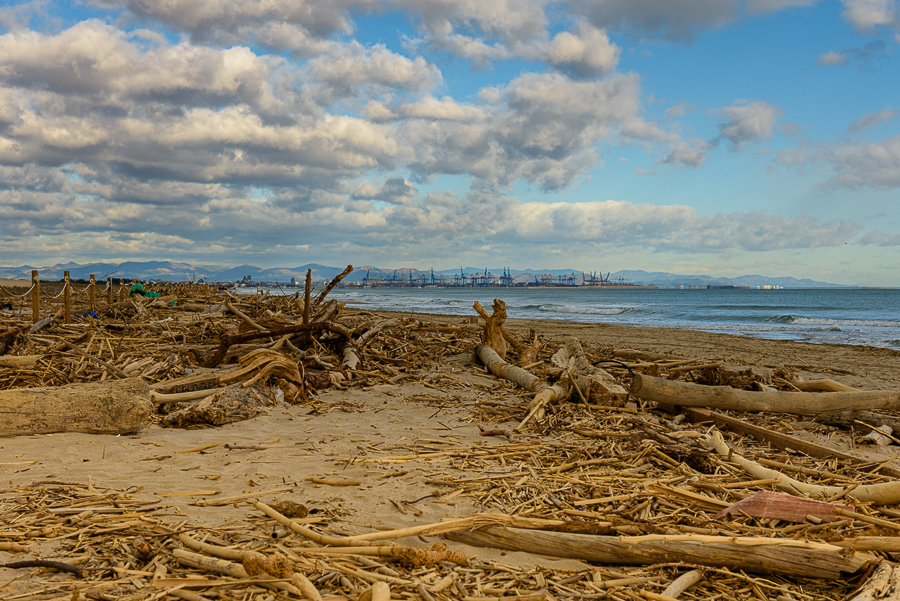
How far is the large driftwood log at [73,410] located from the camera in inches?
178

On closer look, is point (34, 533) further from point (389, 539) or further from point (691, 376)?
point (691, 376)

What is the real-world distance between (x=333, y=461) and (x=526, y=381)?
11.1 ft

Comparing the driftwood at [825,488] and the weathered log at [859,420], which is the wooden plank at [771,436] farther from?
the weathered log at [859,420]

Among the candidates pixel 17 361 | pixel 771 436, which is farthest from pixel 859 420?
pixel 17 361

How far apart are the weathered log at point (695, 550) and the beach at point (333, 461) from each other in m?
0.06

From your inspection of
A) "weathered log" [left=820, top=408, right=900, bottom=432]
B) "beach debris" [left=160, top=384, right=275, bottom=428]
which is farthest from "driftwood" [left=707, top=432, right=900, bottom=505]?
"beach debris" [left=160, top=384, right=275, bottom=428]

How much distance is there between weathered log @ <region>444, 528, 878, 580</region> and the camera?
94.7 inches

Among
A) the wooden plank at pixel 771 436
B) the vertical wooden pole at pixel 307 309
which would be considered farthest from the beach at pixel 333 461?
the vertical wooden pole at pixel 307 309

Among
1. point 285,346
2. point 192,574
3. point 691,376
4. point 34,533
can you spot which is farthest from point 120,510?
point 691,376

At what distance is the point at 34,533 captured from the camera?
256cm

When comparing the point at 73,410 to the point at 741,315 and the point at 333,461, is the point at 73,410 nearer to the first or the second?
the point at 333,461

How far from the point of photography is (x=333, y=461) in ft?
13.1

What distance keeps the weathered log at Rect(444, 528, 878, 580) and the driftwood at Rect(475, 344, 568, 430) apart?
2.41 metres

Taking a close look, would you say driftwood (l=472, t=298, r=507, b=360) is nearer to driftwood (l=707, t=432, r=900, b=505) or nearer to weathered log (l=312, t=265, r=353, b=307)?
weathered log (l=312, t=265, r=353, b=307)
